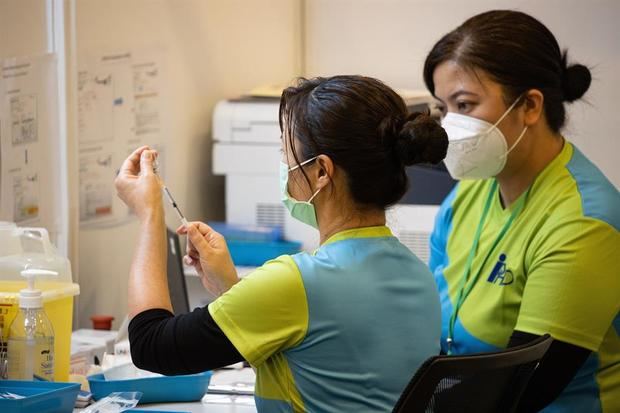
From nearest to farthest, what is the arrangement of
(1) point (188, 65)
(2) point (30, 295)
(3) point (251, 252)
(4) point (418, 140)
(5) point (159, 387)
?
(4) point (418, 140) → (2) point (30, 295) → (5) point (159, 387) → (3) point (251, 252) → (1) point (188, 65)

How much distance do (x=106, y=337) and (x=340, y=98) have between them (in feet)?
3.67

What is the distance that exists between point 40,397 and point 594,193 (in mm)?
1154

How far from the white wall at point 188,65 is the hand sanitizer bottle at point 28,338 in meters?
0.81

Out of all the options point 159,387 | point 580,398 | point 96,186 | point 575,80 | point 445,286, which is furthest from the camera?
point 96,186

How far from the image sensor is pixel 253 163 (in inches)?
129

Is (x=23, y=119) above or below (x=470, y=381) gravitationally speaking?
above

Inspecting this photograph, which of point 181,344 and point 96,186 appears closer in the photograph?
point 181,344

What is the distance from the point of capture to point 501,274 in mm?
2127

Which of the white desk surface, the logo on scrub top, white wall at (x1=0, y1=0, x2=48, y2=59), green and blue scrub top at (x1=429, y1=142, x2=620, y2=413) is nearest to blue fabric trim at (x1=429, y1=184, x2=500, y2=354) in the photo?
green and blue scrub top at (x1=429, y1=142, x2=620, y2=413)

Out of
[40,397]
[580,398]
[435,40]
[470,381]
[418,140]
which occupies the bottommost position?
[580,398]

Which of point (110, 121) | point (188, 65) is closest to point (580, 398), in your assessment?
point (110, 121)

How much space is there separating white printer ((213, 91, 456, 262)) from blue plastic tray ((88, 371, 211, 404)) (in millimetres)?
1273

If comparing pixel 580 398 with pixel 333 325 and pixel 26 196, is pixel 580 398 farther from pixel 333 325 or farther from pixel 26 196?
pixel 26 196

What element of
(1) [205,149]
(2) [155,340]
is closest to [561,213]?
(2) [155,340]
